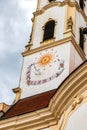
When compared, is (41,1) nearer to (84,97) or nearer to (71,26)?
(71,26)

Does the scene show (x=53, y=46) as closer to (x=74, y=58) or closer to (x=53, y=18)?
(x=74, y=58)

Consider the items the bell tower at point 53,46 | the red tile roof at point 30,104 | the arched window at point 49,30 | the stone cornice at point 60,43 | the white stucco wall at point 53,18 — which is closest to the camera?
the red tile roof at point 30,104

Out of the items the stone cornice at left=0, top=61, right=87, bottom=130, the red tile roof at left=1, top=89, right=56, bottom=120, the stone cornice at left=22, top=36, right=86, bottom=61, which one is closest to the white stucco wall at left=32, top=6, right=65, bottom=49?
the stone cornice at left=22, top=36, right=86, bottom=61

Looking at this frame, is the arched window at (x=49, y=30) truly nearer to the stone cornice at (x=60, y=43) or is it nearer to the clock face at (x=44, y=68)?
the stone cornice at (x=60, y=43)

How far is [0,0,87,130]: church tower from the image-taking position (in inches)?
587

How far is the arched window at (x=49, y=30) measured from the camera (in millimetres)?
23984

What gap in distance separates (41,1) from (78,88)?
1366 centimetres

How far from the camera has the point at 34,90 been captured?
2128 cm

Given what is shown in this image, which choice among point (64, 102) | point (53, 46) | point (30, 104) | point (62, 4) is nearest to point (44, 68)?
point (53, 46)

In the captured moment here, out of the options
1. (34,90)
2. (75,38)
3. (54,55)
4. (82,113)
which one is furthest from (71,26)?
(82,113)

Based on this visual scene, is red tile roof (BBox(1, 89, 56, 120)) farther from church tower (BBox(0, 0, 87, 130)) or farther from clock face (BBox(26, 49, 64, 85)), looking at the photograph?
clock face (BBox(26, 49, 64, 85))

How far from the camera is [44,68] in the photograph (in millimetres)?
22047

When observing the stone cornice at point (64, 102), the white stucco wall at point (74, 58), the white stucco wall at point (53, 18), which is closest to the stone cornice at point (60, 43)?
the white stucco wall at point (74, 58)

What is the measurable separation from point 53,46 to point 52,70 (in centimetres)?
182
